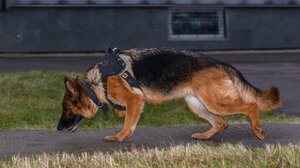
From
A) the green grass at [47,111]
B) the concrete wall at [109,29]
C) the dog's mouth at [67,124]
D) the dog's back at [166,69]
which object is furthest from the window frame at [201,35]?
→ the dog's mouth at [67,124]

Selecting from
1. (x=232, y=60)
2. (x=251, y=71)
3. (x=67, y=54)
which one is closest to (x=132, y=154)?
(x=251, y=71)

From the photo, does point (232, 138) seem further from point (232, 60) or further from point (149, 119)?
point (232, 60)

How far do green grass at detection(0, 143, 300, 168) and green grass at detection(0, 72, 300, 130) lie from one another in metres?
2.64

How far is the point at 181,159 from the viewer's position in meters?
4.40

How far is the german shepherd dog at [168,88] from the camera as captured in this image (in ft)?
16.1

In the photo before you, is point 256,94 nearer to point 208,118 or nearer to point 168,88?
point 208,118

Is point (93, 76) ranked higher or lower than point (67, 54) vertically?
higher

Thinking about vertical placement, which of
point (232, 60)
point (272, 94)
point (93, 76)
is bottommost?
point (232, 60)

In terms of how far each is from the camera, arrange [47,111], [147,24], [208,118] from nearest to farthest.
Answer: [208,118] → [47,111] → [147,24]

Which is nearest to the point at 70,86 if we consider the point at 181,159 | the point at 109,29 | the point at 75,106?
the point at 75,106

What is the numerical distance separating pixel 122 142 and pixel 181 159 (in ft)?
4.08

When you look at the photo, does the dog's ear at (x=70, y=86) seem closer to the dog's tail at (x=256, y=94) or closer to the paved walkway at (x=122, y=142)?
the paved walkway at (x=122, y=142)

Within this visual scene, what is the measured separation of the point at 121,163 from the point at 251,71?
10.5m

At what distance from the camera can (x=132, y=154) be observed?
4.61m
